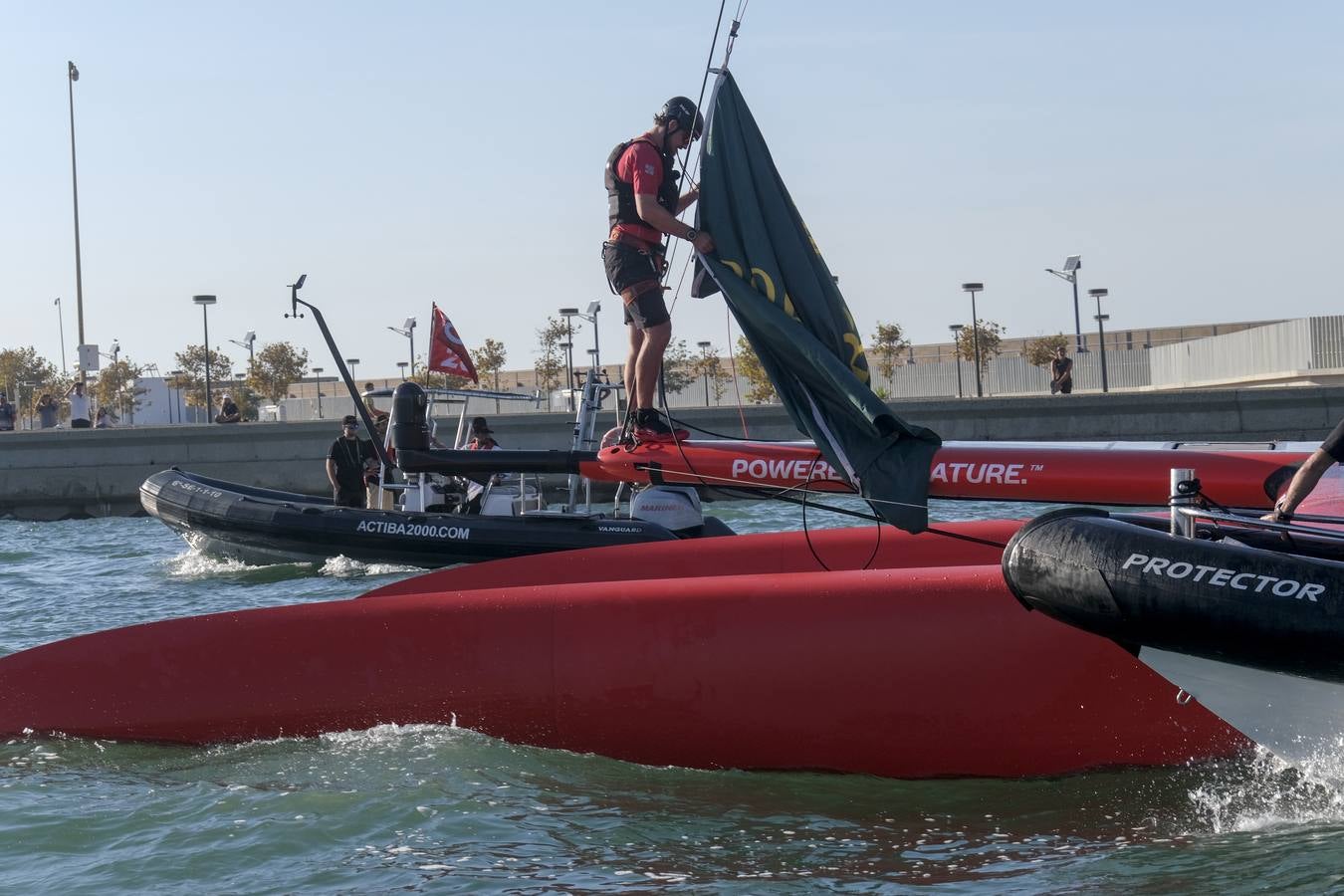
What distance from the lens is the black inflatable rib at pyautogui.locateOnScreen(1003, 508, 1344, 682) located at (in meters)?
4.32

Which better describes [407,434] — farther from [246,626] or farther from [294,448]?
[294,448]

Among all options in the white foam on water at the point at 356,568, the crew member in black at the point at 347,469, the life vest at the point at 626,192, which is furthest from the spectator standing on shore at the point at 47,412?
the life vest at the point at 626,192

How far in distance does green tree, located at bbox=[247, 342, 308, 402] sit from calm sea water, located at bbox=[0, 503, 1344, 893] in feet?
136

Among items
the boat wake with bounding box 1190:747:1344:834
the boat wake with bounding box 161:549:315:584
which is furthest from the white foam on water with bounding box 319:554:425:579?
the boat wake with bounding box 1190:747:1344:834

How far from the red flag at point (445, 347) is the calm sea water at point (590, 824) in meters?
8.88

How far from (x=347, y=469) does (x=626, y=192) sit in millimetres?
8452

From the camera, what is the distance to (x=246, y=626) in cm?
625

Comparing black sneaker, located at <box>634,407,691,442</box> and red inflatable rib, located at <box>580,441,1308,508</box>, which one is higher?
black sneaker, located at <box>634,407,691,442</box>

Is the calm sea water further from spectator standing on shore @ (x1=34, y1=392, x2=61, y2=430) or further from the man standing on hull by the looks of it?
spectator standing on shore @ (x1=34, y1=392, x2=61, y2=430)

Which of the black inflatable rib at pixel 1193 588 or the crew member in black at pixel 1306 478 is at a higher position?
the crew member in black at pixel 1306 478

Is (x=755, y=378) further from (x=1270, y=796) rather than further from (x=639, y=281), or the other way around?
(x=1270, y=796)

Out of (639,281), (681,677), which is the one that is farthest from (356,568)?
(681,677)

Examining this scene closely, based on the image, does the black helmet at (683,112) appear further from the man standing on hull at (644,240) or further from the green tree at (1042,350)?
the green tree at (1042,350)

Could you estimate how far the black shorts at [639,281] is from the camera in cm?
754
